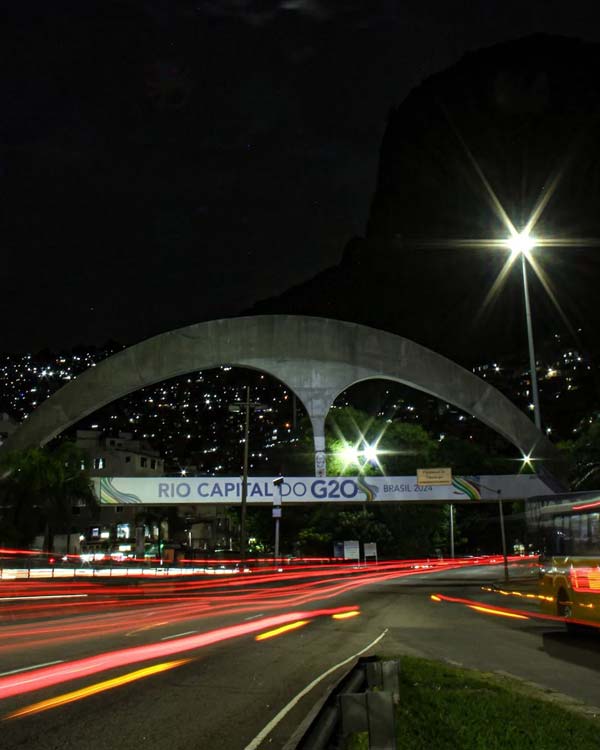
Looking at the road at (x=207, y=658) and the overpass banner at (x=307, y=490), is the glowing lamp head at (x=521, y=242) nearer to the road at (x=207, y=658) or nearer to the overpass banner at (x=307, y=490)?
the overpass banner at (x=307, y=490)

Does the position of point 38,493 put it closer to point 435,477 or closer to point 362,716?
point 435,477

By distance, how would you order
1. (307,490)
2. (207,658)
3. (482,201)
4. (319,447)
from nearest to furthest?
(207,658)
(307,490)
(319,447)
(482,201)

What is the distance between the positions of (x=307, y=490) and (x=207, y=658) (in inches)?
1255

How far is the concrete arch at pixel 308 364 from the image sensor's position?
47.4 m

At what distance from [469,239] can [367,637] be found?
369 ft

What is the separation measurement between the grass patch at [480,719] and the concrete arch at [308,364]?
3816 cm

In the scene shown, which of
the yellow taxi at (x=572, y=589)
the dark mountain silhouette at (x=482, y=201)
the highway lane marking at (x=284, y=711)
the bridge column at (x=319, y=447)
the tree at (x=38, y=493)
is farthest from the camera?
the dark mountain silhouette at (x=482, y=201)

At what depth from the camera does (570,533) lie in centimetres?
1691

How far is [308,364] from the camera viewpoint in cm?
4891

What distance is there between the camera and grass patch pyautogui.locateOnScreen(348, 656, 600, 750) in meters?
6.27

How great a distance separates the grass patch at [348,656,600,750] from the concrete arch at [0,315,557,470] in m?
38.2

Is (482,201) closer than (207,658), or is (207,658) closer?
(207,658)

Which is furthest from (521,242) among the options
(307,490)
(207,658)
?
(207,658)

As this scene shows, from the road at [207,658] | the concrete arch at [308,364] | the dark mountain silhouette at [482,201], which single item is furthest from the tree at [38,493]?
the dark mountain silhouette at [482,201]
